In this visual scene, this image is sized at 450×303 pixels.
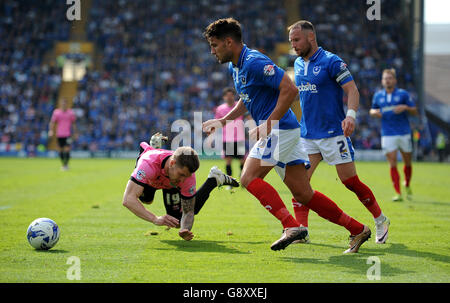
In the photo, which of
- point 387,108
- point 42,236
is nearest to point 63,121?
point 387,108

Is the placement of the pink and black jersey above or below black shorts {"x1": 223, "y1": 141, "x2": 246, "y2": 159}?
above

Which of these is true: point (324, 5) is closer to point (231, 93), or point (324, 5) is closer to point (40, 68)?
point (40, 68)

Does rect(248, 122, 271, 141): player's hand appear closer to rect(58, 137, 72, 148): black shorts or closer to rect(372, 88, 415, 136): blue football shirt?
rect(372, 88, 415, 136): blue football shirt

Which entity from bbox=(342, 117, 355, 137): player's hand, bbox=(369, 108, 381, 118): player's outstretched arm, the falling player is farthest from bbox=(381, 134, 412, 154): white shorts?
bbox=(342, 117, 355, 137): player's hand

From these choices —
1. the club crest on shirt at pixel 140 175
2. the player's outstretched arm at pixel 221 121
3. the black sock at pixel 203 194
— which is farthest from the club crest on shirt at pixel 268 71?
the black sock at pixel 203 194

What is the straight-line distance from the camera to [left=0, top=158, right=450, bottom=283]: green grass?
478 cm

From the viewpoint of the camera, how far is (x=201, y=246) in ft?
20.6

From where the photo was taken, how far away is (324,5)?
3938 centimetres

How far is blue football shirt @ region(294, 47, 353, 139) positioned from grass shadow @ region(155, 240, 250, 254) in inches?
66.7

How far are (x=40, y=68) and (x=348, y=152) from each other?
3487cm

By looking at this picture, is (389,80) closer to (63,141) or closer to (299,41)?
(299,41)

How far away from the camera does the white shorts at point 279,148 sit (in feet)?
18.0

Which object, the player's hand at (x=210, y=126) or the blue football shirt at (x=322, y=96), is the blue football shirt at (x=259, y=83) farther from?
the blue football shirt at (x=322, y=96)

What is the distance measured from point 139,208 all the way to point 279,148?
165cm
